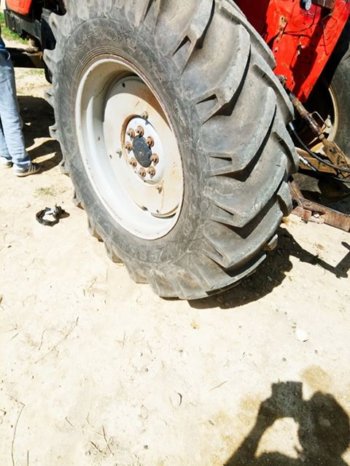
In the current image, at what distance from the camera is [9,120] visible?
3.14 m

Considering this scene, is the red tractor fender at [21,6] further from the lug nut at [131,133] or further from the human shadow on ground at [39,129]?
the lug nut at [131,133]

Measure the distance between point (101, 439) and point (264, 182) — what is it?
1.27m

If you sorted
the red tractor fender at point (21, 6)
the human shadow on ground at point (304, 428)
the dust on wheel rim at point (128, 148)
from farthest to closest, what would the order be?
the red tractor fender at point (21, 6) → the dust on wheel rim at point (128, 148) → the human shadow on ground at point (304, 428)

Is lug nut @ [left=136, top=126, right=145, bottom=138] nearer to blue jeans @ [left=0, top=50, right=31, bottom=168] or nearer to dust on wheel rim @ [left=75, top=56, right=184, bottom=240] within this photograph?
dust on wheel rim @ [left=75, top=56, right=184, bottom=240]

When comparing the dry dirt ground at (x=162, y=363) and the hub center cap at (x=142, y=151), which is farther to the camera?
the hub center cap at (x=142, y=151)

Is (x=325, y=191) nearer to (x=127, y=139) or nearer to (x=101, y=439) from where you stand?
(x=127, y=139)

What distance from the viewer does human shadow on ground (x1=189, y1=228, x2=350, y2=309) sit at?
7.72ft

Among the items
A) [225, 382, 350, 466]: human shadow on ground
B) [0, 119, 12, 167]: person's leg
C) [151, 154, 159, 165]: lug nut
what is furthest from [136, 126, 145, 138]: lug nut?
[0, 119, 12, 167]: person's leg

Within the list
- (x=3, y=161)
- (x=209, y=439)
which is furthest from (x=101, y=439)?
(x=3, y=161)

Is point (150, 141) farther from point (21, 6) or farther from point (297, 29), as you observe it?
point (21, 6)

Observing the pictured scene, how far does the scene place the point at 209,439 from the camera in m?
1.76

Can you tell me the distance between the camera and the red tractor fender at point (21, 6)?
292 centimetres

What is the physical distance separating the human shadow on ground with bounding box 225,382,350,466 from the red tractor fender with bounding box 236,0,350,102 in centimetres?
165

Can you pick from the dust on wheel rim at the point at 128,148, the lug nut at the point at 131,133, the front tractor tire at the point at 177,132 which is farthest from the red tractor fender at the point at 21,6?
the lug nut at the point at 131,133
